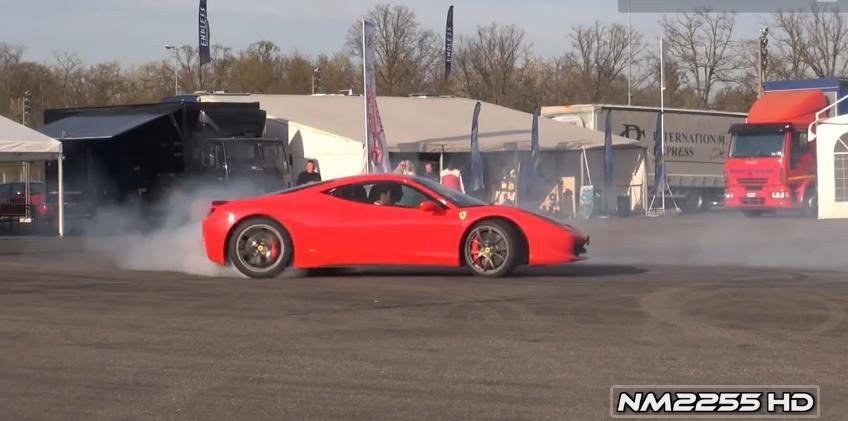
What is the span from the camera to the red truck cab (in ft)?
110

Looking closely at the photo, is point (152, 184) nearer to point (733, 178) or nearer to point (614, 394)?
point (733, 178)

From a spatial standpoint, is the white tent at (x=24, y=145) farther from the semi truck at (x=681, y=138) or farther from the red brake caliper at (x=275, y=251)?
the semi truck at (x=681, y=138)

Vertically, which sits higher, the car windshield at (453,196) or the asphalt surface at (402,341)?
the car windshield at (453,196)

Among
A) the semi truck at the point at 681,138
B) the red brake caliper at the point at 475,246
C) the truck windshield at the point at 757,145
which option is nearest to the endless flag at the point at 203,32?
the semi truck at the point at 681,138

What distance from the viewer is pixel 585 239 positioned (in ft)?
45.2

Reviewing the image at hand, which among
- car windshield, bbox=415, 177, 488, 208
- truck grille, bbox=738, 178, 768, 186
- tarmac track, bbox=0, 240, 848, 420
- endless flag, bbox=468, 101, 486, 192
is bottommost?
tarmac track, bbox=0, 240, 848, 420

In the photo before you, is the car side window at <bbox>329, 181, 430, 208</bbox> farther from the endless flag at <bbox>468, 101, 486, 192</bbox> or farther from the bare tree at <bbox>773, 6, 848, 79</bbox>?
the bare tree at <bbox>773, 6, 848, 79</bbox>

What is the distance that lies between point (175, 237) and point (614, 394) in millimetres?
10968

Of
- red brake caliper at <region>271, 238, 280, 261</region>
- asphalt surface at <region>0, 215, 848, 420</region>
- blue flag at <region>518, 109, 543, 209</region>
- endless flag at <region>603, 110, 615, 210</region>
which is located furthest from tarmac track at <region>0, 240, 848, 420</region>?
endless flag at <region>603, 110, 615, 210</region>

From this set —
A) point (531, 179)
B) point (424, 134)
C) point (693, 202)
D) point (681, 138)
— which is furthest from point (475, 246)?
point (681, 138)

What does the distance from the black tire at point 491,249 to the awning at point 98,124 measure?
16.2m

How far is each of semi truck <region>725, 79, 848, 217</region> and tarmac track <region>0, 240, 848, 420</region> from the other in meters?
21.2

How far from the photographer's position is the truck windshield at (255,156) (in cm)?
2847

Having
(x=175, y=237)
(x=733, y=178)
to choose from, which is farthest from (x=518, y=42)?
(x=175, y=237)
